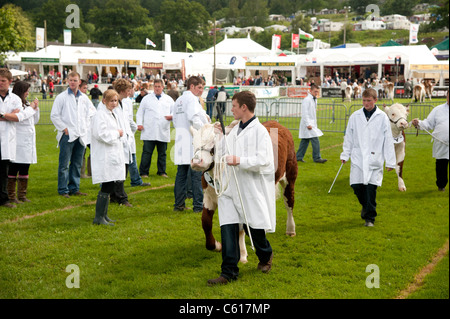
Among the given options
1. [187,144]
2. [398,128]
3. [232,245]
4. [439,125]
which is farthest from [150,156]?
[232,245]

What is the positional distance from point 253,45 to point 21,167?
1846 inches

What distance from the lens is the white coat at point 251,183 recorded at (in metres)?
4.85

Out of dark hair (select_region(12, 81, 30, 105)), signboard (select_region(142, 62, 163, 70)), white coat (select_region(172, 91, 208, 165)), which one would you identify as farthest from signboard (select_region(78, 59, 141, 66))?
white coat (select_region(172, 91, 208, 165))

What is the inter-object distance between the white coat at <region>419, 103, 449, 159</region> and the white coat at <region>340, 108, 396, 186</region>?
1692 millimetres

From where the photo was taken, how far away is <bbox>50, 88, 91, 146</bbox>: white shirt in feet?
30.2

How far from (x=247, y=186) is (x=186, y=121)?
12.4ft

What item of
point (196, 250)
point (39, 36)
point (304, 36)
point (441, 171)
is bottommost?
point (196, 250)

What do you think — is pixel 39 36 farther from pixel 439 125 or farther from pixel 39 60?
pixel 439 125

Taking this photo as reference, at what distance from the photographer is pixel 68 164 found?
946 centimetres

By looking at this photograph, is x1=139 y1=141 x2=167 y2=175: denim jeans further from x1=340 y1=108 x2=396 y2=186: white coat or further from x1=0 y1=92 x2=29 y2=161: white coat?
x1=340 y1=108 x2=396 y2=186: white coat

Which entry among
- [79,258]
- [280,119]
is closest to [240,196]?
[79,258]

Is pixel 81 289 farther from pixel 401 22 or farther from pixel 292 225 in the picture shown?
pixel 401 22

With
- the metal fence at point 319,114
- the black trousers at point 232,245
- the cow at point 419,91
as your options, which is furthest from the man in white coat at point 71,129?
the cow at point 419,91
